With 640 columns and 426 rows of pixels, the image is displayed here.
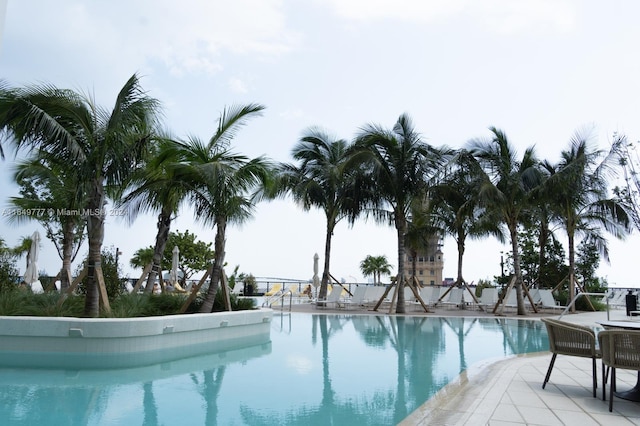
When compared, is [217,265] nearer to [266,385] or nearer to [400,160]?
[266,385]

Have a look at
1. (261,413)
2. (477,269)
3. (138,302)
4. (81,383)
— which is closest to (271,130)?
(138,302)

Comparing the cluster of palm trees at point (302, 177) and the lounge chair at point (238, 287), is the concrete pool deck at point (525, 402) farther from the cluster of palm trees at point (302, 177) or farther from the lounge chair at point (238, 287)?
the lounge chair at point (238, 287)

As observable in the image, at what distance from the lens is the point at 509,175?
17.5 m

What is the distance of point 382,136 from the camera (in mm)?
16797

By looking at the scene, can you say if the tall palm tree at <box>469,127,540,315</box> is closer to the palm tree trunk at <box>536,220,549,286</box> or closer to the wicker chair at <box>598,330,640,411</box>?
the palm tree trunk at <box>536,220,549,286</box>

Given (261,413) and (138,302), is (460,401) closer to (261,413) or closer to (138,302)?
(261,413)

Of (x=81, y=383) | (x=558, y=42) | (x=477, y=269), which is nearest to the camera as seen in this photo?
(x=81, y=383)

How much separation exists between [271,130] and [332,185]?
385cm

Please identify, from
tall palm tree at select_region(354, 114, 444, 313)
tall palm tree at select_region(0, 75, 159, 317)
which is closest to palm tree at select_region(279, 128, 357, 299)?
tall palm tree at select_region(354, 114, 444, 313)

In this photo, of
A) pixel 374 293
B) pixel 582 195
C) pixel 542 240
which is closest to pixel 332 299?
pixel 374 293

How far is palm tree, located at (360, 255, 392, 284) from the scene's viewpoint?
196 ft

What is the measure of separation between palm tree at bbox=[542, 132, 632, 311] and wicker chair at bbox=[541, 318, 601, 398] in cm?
1334

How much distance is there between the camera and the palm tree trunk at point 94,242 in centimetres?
887

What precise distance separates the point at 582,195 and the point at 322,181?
1045 centimetres
